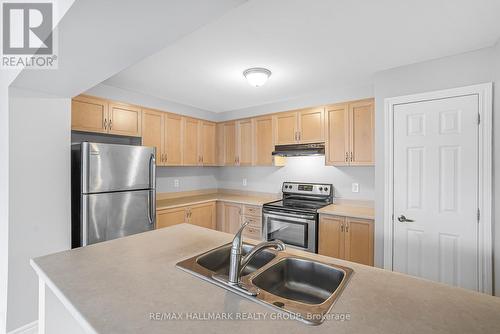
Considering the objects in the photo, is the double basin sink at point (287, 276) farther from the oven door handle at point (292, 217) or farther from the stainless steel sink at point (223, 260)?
the oven door handle at point (292, 217)

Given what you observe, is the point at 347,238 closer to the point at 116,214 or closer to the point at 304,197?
the point at 304,197

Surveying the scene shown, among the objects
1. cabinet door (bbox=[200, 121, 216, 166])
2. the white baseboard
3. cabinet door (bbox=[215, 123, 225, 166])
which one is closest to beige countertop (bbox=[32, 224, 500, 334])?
the white baseboard

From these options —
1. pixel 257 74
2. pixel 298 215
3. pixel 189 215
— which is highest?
pixel 257 74

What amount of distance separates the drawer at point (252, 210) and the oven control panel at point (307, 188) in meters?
0.60

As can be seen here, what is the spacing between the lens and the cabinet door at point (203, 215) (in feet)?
11.5

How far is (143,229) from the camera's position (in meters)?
2.68

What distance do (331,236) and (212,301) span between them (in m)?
2.21

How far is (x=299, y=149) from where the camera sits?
128 inches

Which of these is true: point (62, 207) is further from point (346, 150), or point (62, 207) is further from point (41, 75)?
point (346, 150)

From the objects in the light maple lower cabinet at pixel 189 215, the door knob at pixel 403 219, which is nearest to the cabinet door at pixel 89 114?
the light maple lower cabinet at pixel 189 215

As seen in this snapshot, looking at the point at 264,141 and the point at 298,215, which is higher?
the point at 264,141

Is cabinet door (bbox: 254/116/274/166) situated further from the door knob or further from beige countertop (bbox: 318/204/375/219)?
the door knob

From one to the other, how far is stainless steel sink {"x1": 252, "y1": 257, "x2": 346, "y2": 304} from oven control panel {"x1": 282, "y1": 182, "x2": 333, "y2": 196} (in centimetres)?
224

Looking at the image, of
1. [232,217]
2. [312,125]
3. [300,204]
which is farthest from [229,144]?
[300,204]
